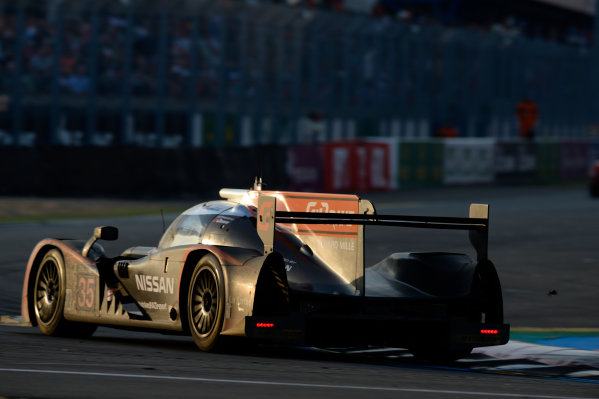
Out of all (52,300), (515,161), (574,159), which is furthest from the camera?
(574,159)

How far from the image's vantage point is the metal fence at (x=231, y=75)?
35.5m

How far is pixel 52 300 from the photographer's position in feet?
32.8

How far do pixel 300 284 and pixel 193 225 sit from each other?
→ 1.22 meters

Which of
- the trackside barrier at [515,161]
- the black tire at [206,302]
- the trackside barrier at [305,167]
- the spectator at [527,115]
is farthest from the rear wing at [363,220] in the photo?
the spectator at [527,115]

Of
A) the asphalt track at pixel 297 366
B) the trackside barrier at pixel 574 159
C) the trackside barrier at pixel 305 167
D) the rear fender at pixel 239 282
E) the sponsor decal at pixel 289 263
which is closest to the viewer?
the asphalt track at pixel 297 366

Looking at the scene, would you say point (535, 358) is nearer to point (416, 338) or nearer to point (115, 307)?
point (416, 338)

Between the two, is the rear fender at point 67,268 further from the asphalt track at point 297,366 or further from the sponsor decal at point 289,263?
the sponsor decal at point 289,263

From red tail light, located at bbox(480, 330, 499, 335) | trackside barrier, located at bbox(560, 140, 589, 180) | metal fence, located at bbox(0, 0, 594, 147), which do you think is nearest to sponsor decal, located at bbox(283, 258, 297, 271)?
red tail light, located at bbox(480, 330, 499, 335)

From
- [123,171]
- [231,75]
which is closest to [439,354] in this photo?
[123,171]

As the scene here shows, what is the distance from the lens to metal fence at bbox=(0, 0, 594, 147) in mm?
35500

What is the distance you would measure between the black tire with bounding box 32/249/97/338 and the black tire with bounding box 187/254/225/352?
167cm

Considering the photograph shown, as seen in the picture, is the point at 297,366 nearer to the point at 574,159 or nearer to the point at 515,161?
the point at 515,161

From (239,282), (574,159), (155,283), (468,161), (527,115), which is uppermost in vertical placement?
(527,115)

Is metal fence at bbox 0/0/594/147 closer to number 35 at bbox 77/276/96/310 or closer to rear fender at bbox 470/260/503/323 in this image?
number 35 at bbox 77/276/96/310
